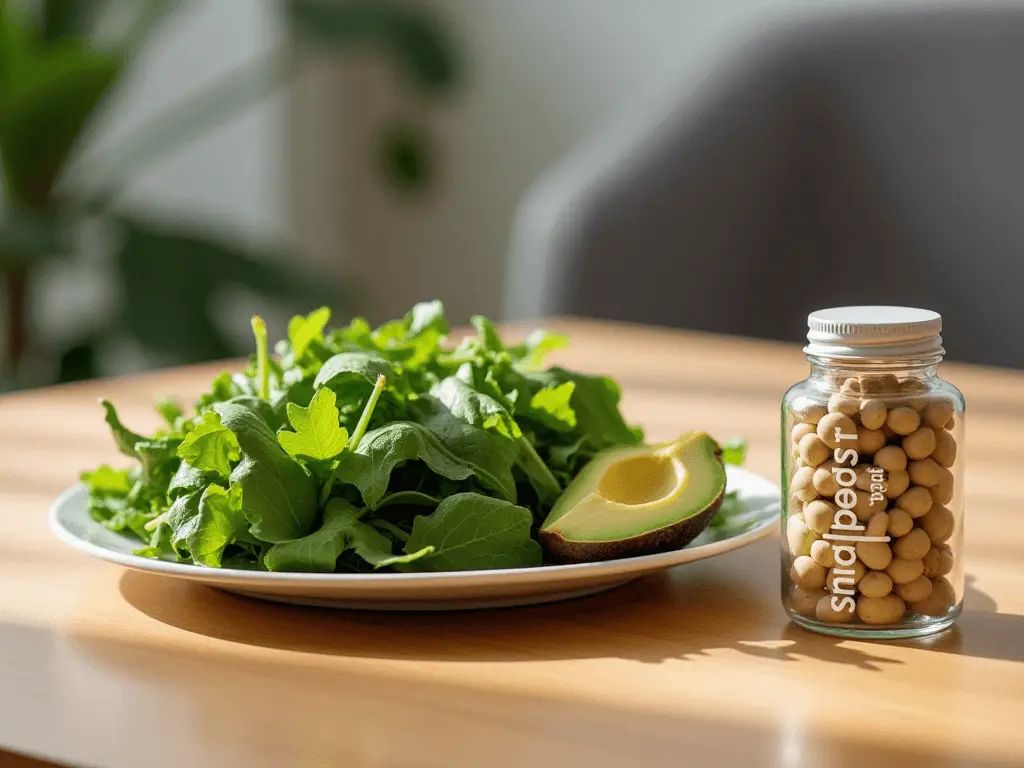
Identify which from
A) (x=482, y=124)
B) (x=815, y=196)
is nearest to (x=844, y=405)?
(x=815, y=196)

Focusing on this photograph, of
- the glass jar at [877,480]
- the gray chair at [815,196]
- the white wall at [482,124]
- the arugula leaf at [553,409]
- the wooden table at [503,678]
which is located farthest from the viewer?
the white wall at [482,124]

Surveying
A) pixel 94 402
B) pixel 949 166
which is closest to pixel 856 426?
pixel 94 402

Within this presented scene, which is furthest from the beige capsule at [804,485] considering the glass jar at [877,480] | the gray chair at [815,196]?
the gray chair at [815,196]

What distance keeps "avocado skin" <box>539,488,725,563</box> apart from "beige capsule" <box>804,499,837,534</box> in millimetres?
52

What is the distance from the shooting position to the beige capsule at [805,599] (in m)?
0.68

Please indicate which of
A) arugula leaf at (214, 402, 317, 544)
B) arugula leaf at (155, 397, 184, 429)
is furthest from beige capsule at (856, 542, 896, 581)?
arugula leaf at (155, 397, 184, 429)

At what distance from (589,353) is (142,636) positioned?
0.94 metres

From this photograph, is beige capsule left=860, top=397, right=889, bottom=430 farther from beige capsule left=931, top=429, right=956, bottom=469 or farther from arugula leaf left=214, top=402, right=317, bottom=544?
arugula leaf left=214, top=402, right=317, bottom=544

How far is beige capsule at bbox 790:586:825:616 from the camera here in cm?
68

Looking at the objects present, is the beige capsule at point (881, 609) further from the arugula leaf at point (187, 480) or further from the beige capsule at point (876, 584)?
the arugula leaf at point (187, 480)

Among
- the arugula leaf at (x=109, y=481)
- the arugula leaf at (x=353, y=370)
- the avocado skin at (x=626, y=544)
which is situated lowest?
the arugula leaf at (x=109, y=481)

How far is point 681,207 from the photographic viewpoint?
2.12 meters

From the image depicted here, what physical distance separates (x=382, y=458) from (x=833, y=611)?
0.71 feet

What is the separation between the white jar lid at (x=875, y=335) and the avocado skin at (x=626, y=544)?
10 centimetres
